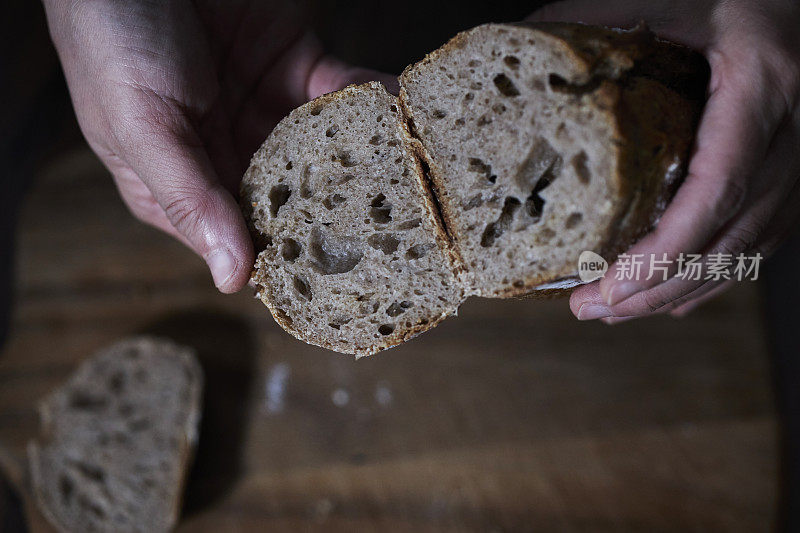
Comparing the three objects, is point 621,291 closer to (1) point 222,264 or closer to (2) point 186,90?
(1) point 222,264

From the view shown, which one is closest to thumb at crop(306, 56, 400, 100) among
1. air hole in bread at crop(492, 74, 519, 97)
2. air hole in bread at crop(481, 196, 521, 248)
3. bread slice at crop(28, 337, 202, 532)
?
air hole in bread at crop(492, 74, 519, 97)

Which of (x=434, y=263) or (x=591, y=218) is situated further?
(x=434, y=263)

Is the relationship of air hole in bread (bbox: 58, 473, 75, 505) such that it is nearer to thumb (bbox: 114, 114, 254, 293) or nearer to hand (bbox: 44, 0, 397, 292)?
hand (bbox: 44, 0, 397, 292)

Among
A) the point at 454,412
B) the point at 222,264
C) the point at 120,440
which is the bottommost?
the point at 120,440

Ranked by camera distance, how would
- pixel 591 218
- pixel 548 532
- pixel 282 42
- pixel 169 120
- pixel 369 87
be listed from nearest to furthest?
pixel 591 218, pixel 369 87, pixel 169 120, pixel 282 42, pixel 548 532

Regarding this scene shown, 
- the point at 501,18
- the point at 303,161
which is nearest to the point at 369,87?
the point at 303,161

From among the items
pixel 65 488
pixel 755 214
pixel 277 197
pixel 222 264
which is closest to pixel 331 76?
pixel 277 197

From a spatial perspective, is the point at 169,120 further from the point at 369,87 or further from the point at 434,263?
the point at 434,263

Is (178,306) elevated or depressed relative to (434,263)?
depressed
